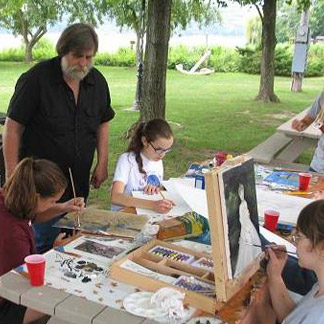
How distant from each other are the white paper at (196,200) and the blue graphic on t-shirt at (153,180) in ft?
1.58

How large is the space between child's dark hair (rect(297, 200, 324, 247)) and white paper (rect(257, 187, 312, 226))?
65cm

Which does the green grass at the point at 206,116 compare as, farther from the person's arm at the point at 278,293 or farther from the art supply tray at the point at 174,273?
the person's arm at the point at 278,293

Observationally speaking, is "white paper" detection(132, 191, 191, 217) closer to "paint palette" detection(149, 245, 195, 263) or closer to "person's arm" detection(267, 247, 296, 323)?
"paint palette" detection(149, 245, 195, 263)

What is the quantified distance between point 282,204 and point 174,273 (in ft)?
3.07

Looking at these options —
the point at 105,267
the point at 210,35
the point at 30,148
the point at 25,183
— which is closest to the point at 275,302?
the point at 105,267

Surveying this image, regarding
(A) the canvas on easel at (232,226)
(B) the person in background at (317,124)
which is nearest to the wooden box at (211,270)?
(A) the canvas on easel at (232,226)

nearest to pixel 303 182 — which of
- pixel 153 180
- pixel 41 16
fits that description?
pixel 153 180

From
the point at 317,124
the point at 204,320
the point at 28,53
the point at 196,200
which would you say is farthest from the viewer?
the point at 28,53

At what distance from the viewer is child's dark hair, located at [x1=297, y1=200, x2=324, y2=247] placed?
1.37m

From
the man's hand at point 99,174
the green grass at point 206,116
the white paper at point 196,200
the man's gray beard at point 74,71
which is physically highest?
the man's gray beard at point 74,71

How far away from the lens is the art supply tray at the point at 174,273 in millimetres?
1410

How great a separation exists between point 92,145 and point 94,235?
950mm

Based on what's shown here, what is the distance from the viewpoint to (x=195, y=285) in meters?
1.48

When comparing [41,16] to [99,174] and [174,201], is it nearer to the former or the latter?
[99,174]
